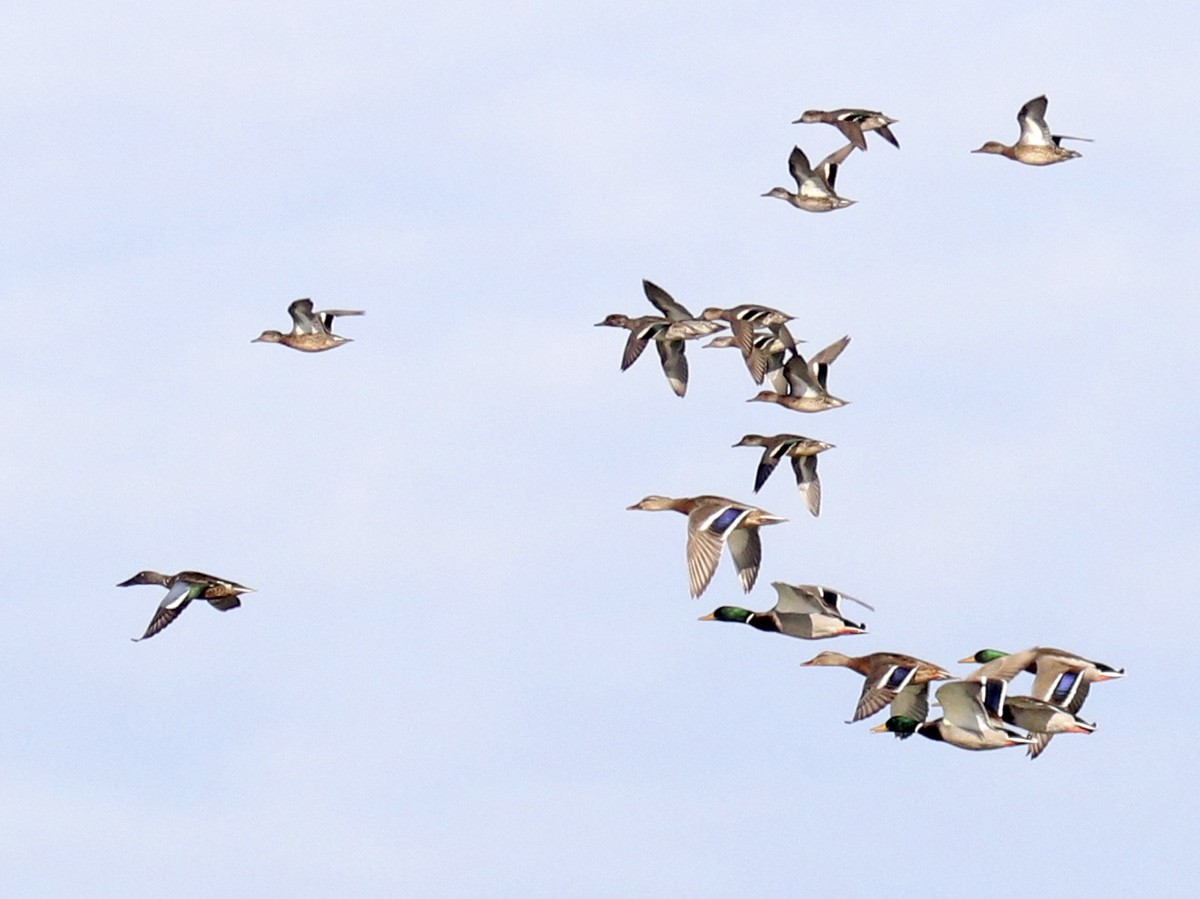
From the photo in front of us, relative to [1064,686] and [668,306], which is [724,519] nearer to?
[1064,686]

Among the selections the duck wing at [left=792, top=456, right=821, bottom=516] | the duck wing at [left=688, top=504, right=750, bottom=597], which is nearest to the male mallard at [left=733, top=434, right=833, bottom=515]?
the duck wing at [left=792, top=456, right=821, bottom=516]

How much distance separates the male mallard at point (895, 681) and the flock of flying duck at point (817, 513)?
0.02 m

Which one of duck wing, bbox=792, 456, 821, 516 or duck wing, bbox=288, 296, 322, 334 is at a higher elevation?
duck wing, bbox=288, 296, 322, 334

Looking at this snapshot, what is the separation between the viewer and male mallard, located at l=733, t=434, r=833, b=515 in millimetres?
44562

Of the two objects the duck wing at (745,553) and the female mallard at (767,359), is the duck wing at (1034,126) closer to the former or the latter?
the female mallard at (767,359)

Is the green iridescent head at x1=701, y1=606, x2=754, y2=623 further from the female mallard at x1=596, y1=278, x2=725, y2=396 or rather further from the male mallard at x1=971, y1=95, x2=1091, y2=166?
the male mallard at x1=971, y1=95, x2=1091, y2=166

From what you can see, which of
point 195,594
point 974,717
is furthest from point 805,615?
point 195,594

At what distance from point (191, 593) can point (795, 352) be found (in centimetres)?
1147

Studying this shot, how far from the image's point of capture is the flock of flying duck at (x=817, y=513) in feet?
121

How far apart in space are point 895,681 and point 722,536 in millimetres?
4798

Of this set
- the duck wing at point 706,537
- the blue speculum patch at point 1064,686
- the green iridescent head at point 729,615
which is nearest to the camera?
the duck wing at point 706,537

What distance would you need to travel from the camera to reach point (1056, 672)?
40125mm

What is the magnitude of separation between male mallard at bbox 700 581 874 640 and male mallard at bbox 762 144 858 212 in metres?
10.1

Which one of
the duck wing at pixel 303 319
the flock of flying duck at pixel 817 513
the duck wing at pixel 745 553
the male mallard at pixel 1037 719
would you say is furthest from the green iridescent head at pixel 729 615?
the duck wing at pixel 303 319
